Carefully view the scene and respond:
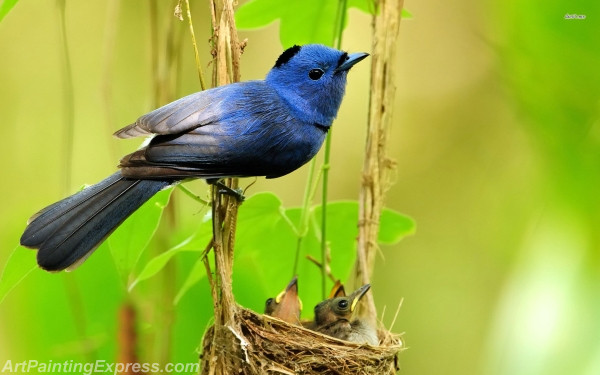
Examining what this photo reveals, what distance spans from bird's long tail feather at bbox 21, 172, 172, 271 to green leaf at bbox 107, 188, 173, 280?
0.23 feet

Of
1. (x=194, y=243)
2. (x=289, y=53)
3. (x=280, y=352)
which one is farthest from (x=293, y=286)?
(x=289, y=53)

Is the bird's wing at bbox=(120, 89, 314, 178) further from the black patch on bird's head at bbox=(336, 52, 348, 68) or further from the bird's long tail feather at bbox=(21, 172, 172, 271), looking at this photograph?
the black patch on bird's head at bbox=(336, 52, 348, 68)

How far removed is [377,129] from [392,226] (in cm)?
40

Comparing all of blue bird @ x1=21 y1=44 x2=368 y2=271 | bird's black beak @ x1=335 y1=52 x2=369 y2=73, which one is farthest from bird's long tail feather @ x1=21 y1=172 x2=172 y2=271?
bird's black beak @ x1=335 y1=52 x2=369 y2=73

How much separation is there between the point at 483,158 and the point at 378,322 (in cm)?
166

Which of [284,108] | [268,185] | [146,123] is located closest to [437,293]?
[268,185]

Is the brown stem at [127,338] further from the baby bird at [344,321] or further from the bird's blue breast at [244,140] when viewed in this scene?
the baby bird at [344,321]

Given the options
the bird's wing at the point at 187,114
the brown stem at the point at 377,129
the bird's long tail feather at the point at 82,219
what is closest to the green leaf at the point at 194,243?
the bird's long tail feather at the point at 82,219

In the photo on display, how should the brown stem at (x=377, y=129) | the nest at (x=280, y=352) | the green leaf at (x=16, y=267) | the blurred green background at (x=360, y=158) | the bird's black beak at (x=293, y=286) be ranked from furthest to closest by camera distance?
the blurred green background at (x=360, y=158) → the bird's black beak at (x=293, y=286) → the brown stem at (x=377, y=129) → the nest at (x=280, y=352) → the green leaf at (x=16, y=267)

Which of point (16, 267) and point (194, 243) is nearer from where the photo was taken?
point (16, 267)

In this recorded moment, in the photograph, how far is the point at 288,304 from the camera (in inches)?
98.6

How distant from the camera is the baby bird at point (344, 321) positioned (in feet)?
8.21

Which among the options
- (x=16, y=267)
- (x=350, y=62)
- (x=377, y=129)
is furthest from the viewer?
(x=377, y=129)

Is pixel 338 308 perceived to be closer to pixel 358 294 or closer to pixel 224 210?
pixel 358 294
